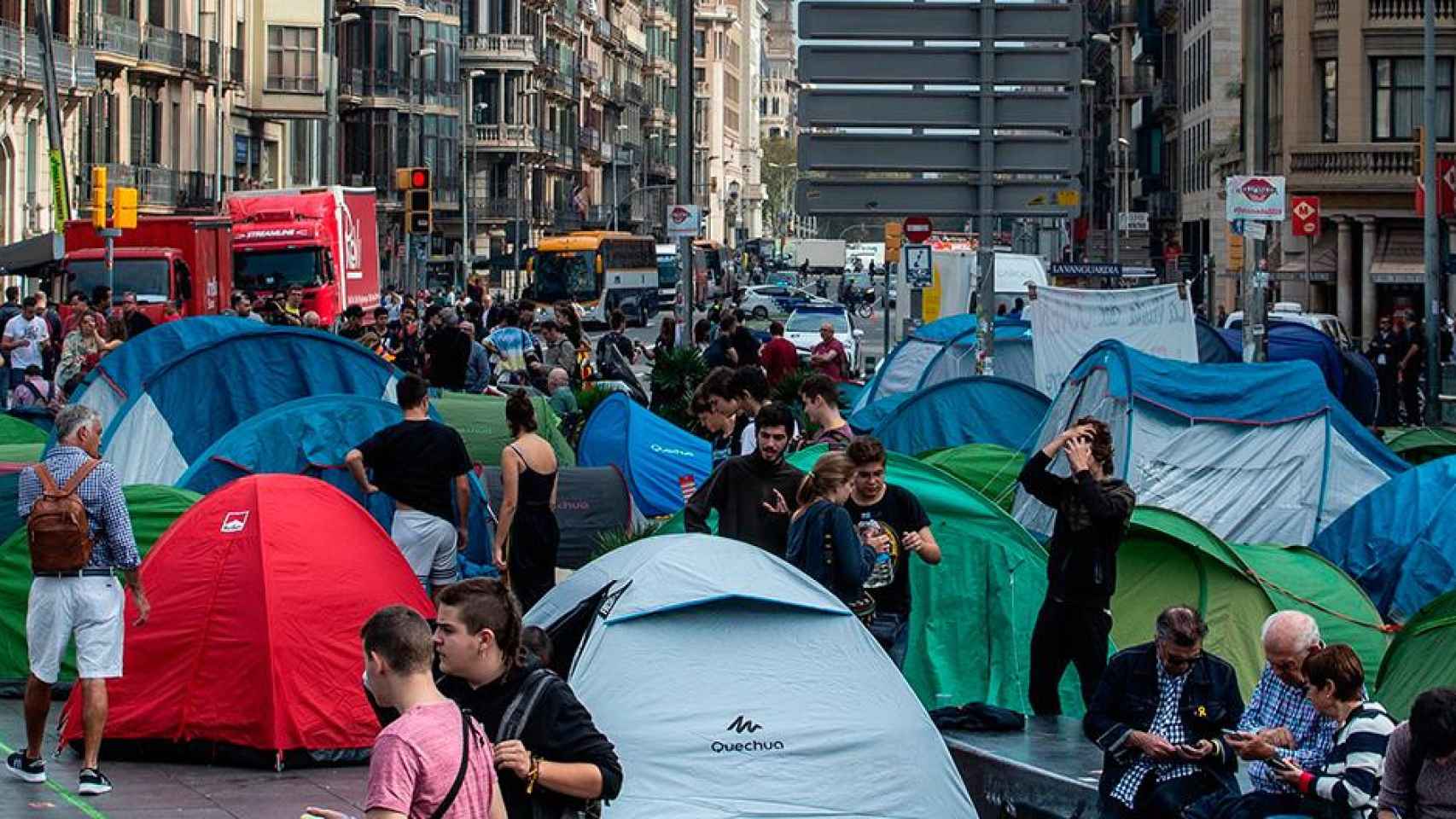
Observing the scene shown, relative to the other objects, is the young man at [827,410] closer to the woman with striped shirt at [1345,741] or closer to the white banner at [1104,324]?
the woman with striped shirt at [1345,741]

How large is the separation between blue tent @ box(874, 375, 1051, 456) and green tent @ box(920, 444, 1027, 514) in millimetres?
3484

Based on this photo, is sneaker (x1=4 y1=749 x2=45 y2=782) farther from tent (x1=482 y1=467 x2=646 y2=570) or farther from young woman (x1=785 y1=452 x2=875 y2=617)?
tent (x1=482 y1=467 x2=646 y2=570)

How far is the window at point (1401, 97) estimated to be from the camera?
184 ft

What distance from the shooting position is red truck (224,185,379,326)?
152 ft

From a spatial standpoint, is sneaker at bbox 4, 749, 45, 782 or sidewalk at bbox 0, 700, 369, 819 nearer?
sidewalk at bbox 0, 700, 369, 819

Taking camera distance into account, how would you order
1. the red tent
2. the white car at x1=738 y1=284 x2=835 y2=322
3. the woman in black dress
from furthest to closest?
the white car at x1=738 y1=284 x2=835 y2=322 → the woman in black dress → the red tent

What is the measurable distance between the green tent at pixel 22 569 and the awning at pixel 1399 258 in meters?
43.3

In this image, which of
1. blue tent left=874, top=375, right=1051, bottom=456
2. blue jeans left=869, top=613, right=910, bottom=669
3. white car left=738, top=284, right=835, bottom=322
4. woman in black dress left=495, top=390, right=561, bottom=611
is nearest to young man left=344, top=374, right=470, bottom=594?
woman in black dress left=495, top=390, right=561, bottom=611

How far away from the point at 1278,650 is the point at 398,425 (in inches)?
250

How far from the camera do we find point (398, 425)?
47.3 feet

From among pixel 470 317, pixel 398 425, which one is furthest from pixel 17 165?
pixel 398 425

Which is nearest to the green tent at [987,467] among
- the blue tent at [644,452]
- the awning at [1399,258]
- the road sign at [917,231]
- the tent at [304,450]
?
the blue tent at [644,452]

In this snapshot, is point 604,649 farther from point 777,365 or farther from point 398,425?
point 777,365

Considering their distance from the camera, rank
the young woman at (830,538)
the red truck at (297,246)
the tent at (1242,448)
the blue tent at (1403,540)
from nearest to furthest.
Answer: the young woman at (830,538) → the blue tent at (1403,540) → the tent at (1242,448) → the red truck at (297,246)
